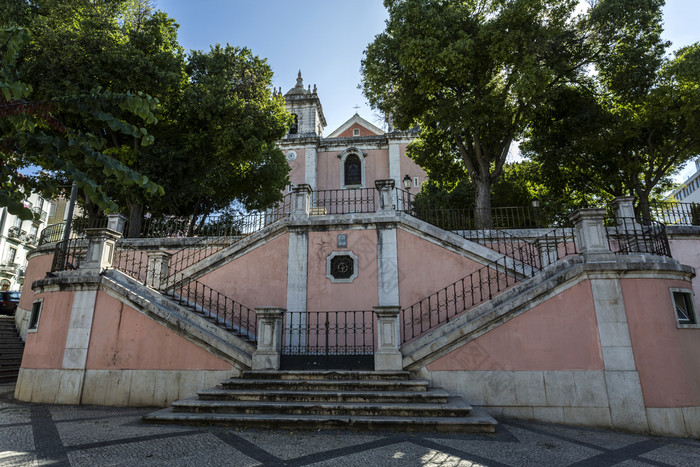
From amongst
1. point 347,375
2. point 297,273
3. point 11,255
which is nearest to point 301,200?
point 297,273

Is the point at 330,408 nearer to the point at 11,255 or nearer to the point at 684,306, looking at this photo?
the point at 684,306

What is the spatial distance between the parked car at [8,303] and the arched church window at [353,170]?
63.1 ft

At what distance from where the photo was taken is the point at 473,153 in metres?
16.9

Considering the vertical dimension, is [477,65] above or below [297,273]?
above

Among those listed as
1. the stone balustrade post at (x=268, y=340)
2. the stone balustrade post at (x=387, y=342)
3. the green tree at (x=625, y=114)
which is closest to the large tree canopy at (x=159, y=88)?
the stone balustrade post at (x=268, y=340)

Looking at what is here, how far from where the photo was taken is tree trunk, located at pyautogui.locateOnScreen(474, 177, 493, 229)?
13.5 metres

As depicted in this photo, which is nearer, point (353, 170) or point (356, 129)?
point (353, 170)

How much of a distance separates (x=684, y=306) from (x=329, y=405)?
21.4ft

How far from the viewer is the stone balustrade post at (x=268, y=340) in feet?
25.3

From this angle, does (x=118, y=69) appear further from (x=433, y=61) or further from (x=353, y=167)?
(x=353, y=167)

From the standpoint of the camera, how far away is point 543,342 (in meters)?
7.05

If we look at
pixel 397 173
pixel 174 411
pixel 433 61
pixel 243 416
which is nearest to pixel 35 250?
pixel 174 411

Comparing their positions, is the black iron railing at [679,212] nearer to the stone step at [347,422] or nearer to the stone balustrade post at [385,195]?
the stone balustrade post at [385,195]

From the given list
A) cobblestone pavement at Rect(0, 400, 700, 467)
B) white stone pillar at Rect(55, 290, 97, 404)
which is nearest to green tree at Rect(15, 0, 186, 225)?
white stone pillar at Rect(55, 290, 97, 404)
